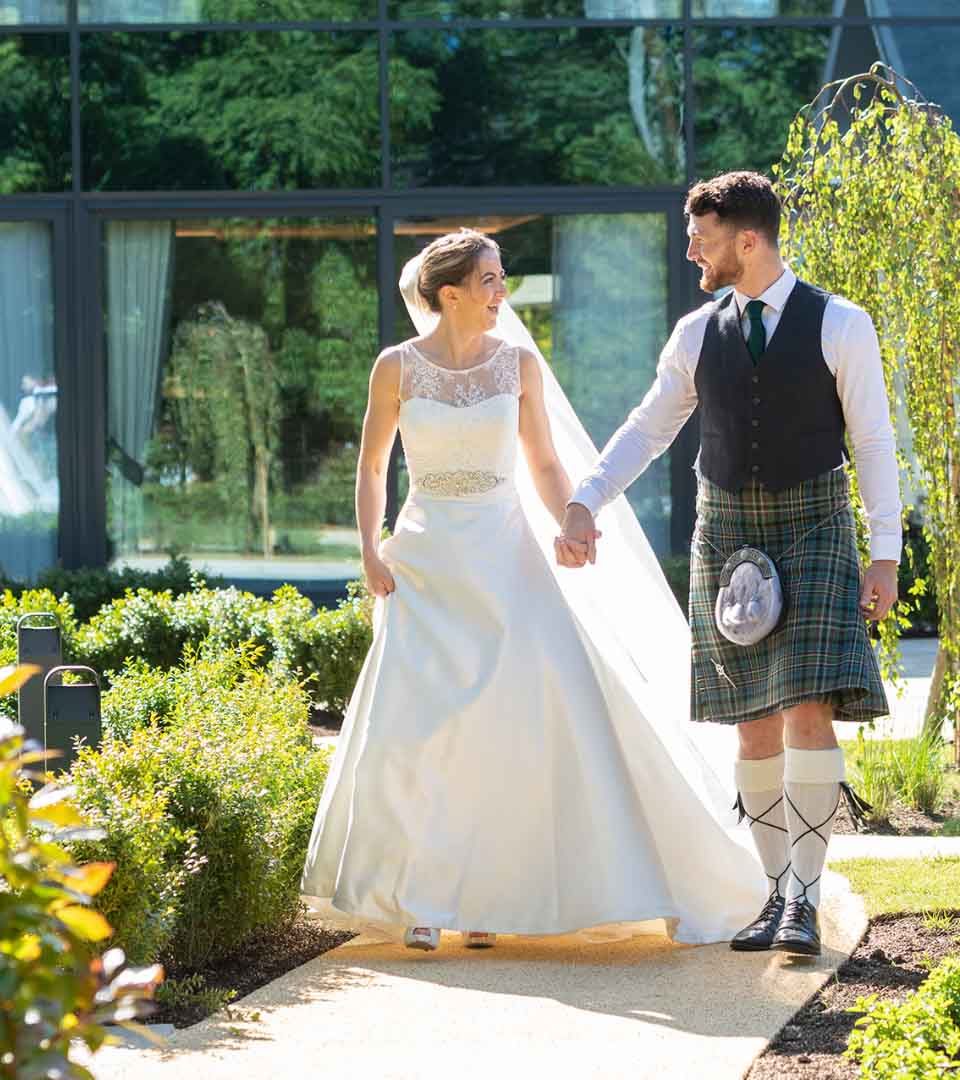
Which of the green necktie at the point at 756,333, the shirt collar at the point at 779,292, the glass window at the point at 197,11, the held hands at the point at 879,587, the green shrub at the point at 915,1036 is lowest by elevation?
the green shrub at the point at 915,1036

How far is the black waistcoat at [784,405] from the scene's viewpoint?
4.50 m

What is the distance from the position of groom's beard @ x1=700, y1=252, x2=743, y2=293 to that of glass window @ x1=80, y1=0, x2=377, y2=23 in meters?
8.07

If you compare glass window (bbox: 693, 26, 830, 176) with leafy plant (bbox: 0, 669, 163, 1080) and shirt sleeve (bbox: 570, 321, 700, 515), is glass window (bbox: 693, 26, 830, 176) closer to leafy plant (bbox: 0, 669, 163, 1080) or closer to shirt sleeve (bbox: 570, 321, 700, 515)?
shirt sleeve (bbox: 570, 321, 700, 515)

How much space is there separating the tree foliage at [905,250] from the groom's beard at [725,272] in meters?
2.40

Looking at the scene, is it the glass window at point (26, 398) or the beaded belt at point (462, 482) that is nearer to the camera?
the beaded belt at point (462, 482)

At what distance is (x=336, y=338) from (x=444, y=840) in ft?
25.4

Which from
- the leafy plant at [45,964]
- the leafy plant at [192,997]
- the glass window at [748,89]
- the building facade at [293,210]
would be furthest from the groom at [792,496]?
the glass window at [748,89]

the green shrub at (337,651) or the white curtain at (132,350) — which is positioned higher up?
the white curtain at (132,350)

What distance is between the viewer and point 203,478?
12.3m

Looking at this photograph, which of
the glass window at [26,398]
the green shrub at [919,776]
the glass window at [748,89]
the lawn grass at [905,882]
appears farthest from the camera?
the glass window at [26,398]

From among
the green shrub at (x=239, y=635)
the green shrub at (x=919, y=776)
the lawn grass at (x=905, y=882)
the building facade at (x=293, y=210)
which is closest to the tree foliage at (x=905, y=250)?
the green shrub at (x=919, y=776)

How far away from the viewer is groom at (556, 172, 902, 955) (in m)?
4.50

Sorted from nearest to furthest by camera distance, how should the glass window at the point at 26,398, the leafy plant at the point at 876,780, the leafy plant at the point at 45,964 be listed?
the leafy plant at the point at 45,964 < the leafy plant at the point at 876,780 < the glass window at the point at 26,398

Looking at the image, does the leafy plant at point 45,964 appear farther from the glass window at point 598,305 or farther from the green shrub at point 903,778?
the glass window at point 598,305
